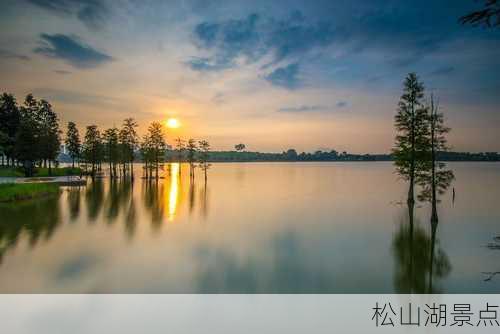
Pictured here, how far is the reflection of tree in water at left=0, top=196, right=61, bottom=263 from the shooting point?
2084 cm

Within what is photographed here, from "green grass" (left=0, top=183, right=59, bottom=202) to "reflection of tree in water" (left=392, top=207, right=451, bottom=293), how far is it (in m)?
42.3

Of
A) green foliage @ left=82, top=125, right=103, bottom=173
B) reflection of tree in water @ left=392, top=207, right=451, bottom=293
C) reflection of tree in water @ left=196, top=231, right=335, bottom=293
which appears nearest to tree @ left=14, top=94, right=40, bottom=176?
green foliage @ left=82, top=125, right=103, bottom=173

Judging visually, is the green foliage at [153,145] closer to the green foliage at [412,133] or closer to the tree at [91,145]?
the tree at [91,145]

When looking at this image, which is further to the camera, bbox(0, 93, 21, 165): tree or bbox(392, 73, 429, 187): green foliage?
bbox(0, 93, 21, 165): tree

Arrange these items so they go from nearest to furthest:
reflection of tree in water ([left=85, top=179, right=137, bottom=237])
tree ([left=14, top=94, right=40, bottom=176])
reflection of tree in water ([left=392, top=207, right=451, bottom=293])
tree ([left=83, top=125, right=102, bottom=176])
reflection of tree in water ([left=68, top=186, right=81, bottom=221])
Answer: reflection of tree in water ([left=392, top=207, right=451, bottom=293]) < reflection of tree in water ([left=85, top=179, right=137, bottom=237]) < reflection of tree in water ([left=68, top=186, right=81, bottom=221]) < tree ([left=14, top=94, right=40, bottom=176]) < tree ([left=83, top=125, right=102, bottom=176])

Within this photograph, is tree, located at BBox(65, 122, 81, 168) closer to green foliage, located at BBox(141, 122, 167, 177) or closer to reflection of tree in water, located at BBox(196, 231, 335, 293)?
green foliage, located at BBox(141, 122, 167, 177)

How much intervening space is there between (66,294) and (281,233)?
16.3 meters

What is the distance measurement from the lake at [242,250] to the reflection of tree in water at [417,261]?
65 millimetres

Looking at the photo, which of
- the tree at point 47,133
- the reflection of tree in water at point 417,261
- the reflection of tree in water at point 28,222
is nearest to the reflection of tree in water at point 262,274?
the reflection of tree in water at point 417,261

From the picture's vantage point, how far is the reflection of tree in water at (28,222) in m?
20.8

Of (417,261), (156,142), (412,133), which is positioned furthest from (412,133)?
(156,142)

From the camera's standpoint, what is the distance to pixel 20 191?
36875mm

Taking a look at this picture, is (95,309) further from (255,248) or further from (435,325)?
(435,325)

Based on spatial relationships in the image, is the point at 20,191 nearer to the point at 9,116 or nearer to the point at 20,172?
the point at 20,172
